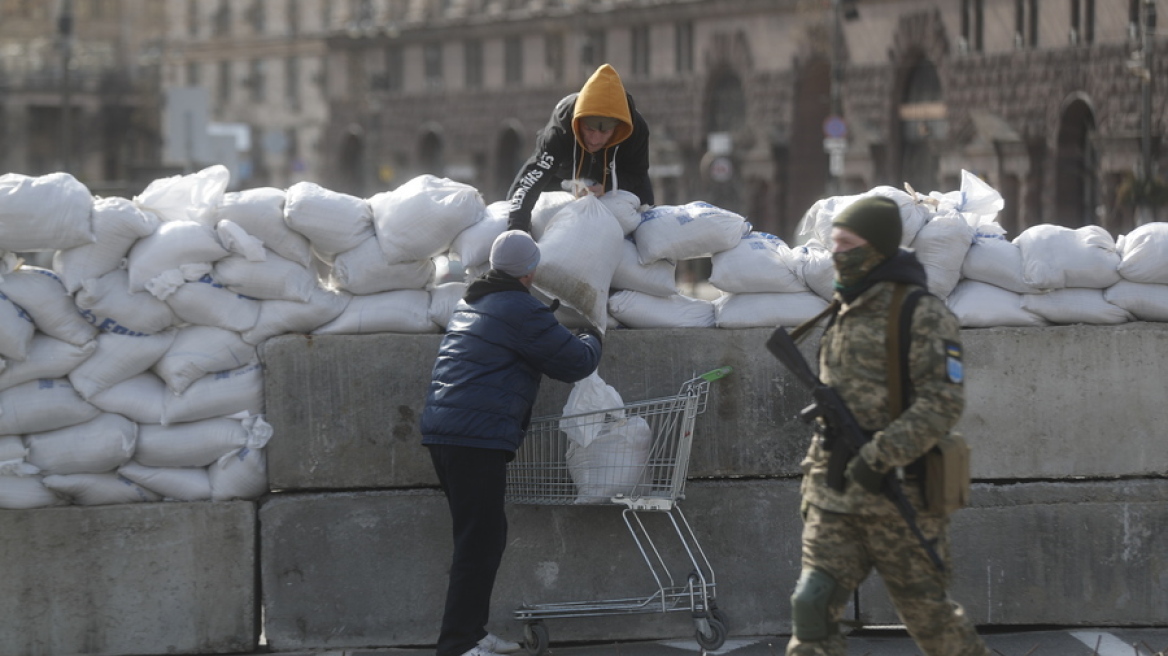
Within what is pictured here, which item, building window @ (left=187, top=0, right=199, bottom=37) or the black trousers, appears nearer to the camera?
the black trousers

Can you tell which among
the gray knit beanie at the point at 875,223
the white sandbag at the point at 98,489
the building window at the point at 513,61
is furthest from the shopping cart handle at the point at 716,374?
the building window at the point at 513,61

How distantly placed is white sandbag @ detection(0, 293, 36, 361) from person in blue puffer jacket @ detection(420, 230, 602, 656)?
5.52 feet

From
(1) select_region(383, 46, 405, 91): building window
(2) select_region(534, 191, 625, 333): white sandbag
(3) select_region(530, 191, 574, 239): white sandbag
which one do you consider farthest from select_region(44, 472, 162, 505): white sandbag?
(1) select_region(383, 46, 405, 91): building window

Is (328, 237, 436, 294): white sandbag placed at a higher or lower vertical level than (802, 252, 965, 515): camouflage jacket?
higher

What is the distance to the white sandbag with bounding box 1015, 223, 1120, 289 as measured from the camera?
277 inches

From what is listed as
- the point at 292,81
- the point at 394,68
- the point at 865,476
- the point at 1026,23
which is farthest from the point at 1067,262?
the point at 292,81

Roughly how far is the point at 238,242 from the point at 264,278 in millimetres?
179

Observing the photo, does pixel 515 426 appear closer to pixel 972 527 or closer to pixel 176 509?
pixel 176 509

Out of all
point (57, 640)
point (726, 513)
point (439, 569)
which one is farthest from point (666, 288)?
point (57, 640)

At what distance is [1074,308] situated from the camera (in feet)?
23.2

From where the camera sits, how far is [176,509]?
22.8ft

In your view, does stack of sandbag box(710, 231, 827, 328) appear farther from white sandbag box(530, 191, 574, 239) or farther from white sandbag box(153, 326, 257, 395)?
white sandbag box(153, 326, 257, 395)

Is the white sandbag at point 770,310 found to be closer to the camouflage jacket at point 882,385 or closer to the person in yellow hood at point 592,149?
the person in yellow hood at point 592,149

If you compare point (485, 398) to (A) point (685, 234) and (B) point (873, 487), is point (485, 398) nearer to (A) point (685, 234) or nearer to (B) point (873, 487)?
(A) point (685, 234)
